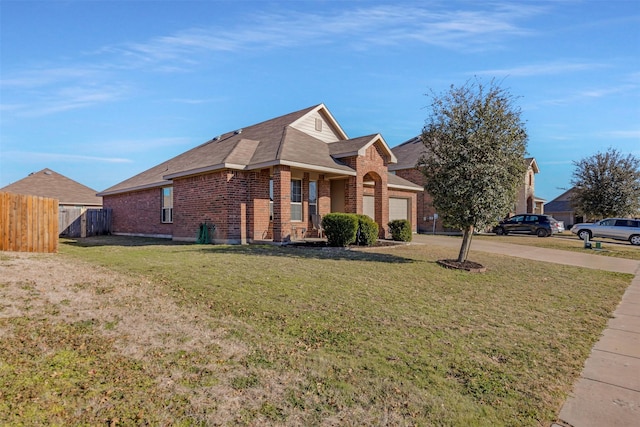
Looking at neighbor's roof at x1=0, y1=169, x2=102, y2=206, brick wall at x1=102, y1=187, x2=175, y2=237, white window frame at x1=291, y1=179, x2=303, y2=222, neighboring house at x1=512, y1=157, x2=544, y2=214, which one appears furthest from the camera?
neighboring house at x1=512, y1=157, x2=544, y2=214

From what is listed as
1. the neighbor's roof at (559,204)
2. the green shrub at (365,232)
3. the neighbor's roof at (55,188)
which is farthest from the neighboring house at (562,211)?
the neighbor's roof at (55,188)

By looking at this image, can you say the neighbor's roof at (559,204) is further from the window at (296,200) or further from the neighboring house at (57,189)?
the neighboring house at (57,189)

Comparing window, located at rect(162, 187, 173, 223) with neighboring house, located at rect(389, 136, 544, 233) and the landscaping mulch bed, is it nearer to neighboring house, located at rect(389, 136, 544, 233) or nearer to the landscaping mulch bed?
the landscaping mulch bed

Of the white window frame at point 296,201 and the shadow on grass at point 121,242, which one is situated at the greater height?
the white window frame at point 296,201

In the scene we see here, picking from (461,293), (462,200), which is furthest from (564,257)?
(461,293)

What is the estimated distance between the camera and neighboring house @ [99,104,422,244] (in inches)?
587

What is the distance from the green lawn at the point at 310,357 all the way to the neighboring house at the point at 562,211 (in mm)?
Result: 49446

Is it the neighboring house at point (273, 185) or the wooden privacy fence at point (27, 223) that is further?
the neighboring house at point (273, 185)

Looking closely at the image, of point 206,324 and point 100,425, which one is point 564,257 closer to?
point 206,324

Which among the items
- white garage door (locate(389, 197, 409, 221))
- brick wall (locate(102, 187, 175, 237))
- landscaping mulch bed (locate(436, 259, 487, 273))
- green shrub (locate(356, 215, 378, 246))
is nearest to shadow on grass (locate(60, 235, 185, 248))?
brick wall (locate(102, 187, 175, 237))

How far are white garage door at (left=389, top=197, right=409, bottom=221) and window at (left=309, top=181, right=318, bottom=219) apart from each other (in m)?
6.11

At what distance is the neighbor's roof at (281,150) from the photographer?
14898 millimetres

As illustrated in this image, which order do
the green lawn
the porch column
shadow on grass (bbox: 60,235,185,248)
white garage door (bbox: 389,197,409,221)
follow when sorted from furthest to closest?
white garage door (bbox: 389,197,409,221) < shadow on grass (bbox: 60,235,185,248) < the porch column < the green lawn

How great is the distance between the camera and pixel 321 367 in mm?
3984
